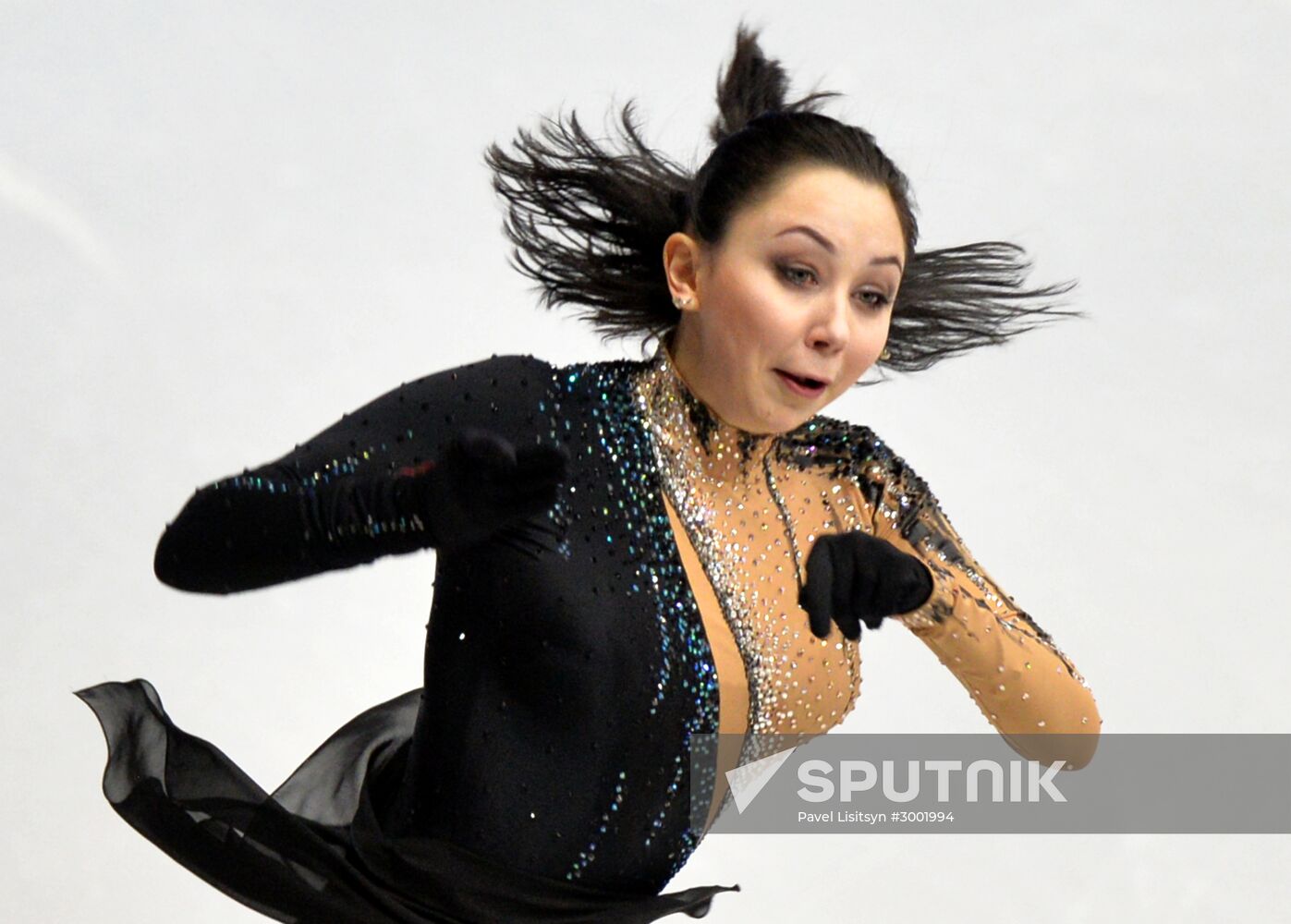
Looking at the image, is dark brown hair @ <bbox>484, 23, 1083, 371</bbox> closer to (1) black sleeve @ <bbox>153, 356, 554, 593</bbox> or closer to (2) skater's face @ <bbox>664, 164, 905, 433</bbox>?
(2) skater's face @ <bbox>664, 164, 905, 433</bbox>

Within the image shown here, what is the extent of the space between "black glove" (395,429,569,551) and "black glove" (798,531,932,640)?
0.79ft

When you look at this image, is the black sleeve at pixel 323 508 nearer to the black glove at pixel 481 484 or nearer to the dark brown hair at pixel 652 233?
the black glove at pixel 481 484

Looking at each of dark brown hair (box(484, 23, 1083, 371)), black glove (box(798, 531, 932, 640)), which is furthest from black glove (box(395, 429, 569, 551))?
dark brown hair (box(484, 23, 1083, 371))

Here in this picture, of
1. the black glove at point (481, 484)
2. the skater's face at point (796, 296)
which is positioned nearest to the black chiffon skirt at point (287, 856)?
the black glove at point (481, 484)

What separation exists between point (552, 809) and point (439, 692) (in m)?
0.13

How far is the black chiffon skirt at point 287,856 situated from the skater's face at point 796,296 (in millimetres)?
428

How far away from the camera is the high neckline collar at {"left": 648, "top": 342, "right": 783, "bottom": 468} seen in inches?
60.8

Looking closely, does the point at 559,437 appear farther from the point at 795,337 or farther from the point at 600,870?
the point at 600,870

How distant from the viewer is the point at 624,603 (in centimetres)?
147

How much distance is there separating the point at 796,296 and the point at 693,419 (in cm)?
15

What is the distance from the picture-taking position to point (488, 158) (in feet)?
5.71

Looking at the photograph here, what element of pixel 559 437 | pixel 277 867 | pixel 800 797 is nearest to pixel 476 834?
pixel 277 867

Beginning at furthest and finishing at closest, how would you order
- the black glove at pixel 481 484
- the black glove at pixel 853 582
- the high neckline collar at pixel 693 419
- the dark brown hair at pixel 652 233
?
1. the dark brown hair at pixel 652 233
2. the high neckline collar at pixel 693 419
3. the black glove at pixel 853 582
4. the black glove at pixel 481 484

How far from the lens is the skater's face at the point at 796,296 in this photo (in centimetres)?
147
